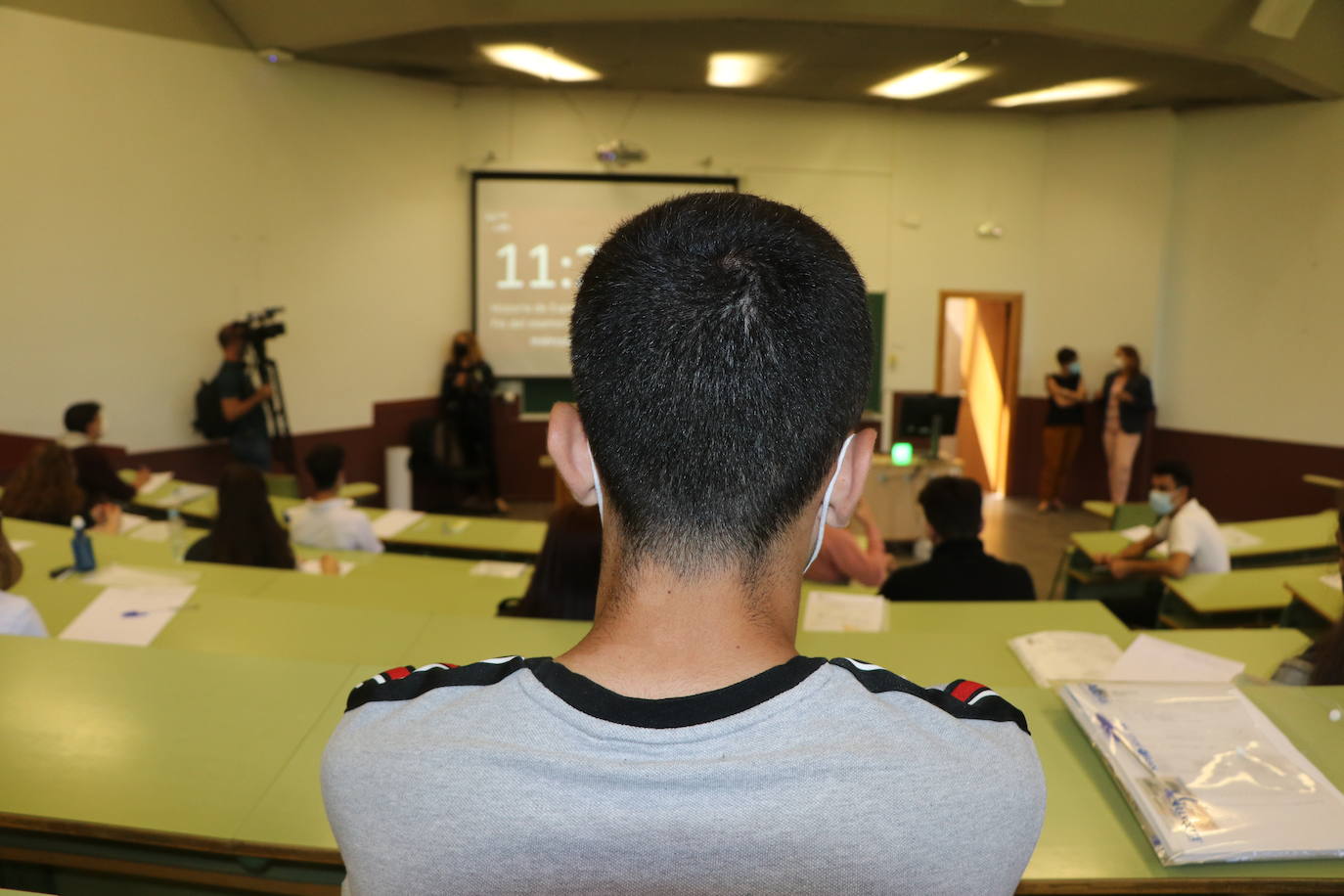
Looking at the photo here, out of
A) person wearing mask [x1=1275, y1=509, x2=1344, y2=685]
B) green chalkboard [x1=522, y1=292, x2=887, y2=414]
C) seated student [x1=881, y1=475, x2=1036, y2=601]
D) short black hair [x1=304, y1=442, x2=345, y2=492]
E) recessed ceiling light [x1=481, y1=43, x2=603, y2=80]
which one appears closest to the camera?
person wearing mask [x1=1275, y1=509, x2=1344, y2=685]

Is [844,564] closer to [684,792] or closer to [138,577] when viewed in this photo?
[138,577]

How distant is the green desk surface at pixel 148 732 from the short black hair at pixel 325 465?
7.79ft

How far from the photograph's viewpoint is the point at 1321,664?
1901 mm

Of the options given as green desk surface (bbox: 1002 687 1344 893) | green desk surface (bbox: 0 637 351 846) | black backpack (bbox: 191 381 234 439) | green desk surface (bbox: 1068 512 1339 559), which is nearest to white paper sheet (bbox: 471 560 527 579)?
green desk surface (bbox: 0 637 351 846)

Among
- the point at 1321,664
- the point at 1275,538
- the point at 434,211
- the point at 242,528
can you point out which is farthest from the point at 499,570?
the point at 434,211

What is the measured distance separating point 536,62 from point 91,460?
158 inches

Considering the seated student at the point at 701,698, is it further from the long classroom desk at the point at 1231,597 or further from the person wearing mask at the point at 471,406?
the person wearing mask at the point at 471,406

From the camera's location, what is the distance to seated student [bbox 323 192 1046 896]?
0.63m

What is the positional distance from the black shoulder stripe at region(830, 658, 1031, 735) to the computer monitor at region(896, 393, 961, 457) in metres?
6.30

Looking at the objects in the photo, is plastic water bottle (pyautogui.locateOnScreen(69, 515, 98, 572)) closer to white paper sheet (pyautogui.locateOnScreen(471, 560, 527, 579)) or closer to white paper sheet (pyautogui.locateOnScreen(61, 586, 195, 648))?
white paper sheet (pyautogui.locateOnScreen(61, 586, 195, 648))

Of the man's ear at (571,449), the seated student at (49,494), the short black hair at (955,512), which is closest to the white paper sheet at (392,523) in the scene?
the seated student at (49,494)

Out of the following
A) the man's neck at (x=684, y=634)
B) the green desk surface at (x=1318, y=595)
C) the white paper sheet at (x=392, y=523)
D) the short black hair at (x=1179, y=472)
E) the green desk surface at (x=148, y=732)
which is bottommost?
the white paper sheet at (x=392, y=523)

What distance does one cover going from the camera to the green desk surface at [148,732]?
1.34 m

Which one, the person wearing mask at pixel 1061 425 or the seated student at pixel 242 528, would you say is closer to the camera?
the seated student at pixel 242 528
